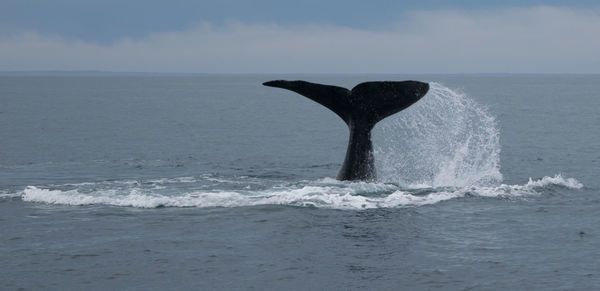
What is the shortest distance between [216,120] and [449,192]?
4455cm

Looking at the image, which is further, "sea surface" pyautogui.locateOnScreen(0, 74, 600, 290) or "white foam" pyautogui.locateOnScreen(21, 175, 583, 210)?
"white foam" pyautogui.locateOnScreen(21, 175, 583, 210)

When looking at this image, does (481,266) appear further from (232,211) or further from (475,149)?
(475,149)

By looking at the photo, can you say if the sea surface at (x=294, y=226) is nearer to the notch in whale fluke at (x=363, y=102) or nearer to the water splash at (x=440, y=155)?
the water splash at (x=440, y=155)

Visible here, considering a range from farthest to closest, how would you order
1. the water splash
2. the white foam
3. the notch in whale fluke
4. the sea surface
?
1. the water splash
2. the white foam
3. the notch in whale fluke
4. the sea surface

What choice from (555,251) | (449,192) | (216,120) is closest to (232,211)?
(449,192)

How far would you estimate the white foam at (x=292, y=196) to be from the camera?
56.5 feet

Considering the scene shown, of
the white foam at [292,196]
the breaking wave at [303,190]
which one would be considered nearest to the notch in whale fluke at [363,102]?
the breaking wave at [303,190]

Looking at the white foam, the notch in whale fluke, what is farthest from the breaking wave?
the notch in whale fluke

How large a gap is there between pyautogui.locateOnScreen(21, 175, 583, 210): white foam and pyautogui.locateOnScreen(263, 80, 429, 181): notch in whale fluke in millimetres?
707

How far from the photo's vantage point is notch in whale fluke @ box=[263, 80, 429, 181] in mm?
17109

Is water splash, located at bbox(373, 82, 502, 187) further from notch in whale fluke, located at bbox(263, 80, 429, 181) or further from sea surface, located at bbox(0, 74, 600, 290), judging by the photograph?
notch in whale fluke, located at bbox(263, 80, 429, 181)

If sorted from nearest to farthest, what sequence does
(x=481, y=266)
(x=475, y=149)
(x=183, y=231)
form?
1. (x=481, y=266)
2. (x=183, y=231)
3. (x=475, y=149)

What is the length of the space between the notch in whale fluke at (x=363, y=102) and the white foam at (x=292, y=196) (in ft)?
2.32

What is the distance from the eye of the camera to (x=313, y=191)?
60.1 feet
